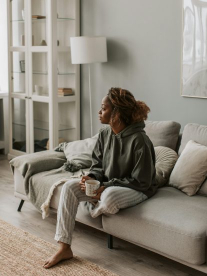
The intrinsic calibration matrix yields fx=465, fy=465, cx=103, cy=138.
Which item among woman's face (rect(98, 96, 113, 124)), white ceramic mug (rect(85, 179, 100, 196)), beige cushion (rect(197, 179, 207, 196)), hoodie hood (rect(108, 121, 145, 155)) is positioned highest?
woman's face (rect(98, 96, 113, 124))

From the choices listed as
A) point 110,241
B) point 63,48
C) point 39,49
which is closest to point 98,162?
point 110,241

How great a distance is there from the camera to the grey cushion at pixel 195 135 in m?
3.30

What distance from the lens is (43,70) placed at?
4934 mm

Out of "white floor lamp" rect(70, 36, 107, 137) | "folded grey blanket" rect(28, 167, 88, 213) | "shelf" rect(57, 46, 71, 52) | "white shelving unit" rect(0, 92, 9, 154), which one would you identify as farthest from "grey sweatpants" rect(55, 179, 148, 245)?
"white shelving unit" rect(0, 92, 9, 154)

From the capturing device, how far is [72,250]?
10.1 ft

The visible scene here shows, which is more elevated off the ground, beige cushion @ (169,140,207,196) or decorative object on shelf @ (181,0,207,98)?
decorative object on shelf @ (181,0,207,98)

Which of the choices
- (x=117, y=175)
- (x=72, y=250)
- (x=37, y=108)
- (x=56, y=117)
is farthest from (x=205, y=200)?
(x=37, y=108)

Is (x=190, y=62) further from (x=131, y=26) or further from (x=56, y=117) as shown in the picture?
(x=56, y=117)

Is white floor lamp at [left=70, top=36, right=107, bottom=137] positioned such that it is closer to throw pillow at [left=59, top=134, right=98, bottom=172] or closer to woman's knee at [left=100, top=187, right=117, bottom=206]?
throw pillow at [left=59, top=134, right=98, bottom=172]

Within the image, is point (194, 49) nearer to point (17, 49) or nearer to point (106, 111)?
point (106, 111)

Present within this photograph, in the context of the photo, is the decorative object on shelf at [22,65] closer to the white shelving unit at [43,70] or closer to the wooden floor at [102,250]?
the white shelving unit at [43,70]

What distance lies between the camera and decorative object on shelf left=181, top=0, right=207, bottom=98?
372 centimetres

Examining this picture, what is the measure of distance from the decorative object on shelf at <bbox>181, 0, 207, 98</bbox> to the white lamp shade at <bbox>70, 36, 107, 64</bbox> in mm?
861

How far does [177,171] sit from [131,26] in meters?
1.74
